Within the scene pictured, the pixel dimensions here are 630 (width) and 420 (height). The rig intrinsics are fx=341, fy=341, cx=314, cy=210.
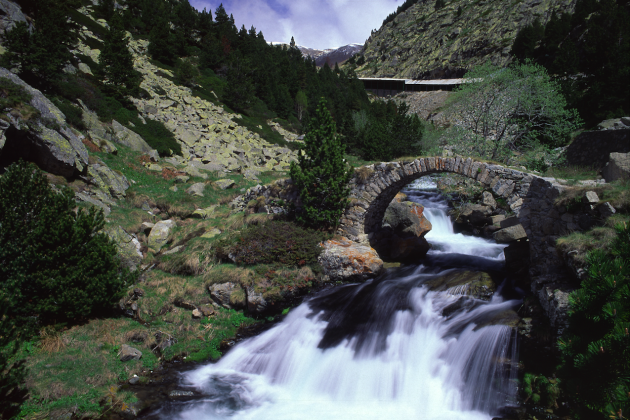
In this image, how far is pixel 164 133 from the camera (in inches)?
1040

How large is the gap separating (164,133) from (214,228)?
1497 centimetres

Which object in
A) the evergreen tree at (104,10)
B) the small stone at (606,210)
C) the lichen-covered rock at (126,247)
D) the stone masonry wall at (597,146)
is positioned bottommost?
the lichen-covered rock at (126,247)

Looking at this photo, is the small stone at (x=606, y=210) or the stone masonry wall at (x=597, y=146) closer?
the small stone at (x=606, y=210)

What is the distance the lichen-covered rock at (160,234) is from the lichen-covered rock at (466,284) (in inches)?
436

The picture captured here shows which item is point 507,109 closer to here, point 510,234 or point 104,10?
point 510,234

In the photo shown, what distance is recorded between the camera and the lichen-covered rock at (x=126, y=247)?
1202 cm

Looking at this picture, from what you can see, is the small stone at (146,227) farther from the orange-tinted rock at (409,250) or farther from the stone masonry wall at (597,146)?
the stone masonry wall at (597,146)

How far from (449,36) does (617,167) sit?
322 feet

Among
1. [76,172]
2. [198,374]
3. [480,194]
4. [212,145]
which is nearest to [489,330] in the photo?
[198,374]

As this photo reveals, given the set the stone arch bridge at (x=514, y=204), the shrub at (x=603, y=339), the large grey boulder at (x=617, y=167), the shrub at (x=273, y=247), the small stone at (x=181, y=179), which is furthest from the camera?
the small stone at (x=181, y=179)

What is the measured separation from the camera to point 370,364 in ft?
30.1

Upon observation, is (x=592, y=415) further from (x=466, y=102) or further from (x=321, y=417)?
(x=466, y=102)

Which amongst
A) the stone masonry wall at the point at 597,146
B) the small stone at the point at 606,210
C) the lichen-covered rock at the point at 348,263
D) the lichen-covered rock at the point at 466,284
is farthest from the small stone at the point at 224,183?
the stone masonry wall at the point at 597,146

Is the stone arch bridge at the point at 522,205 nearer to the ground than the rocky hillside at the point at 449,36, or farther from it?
nearer to the ground
